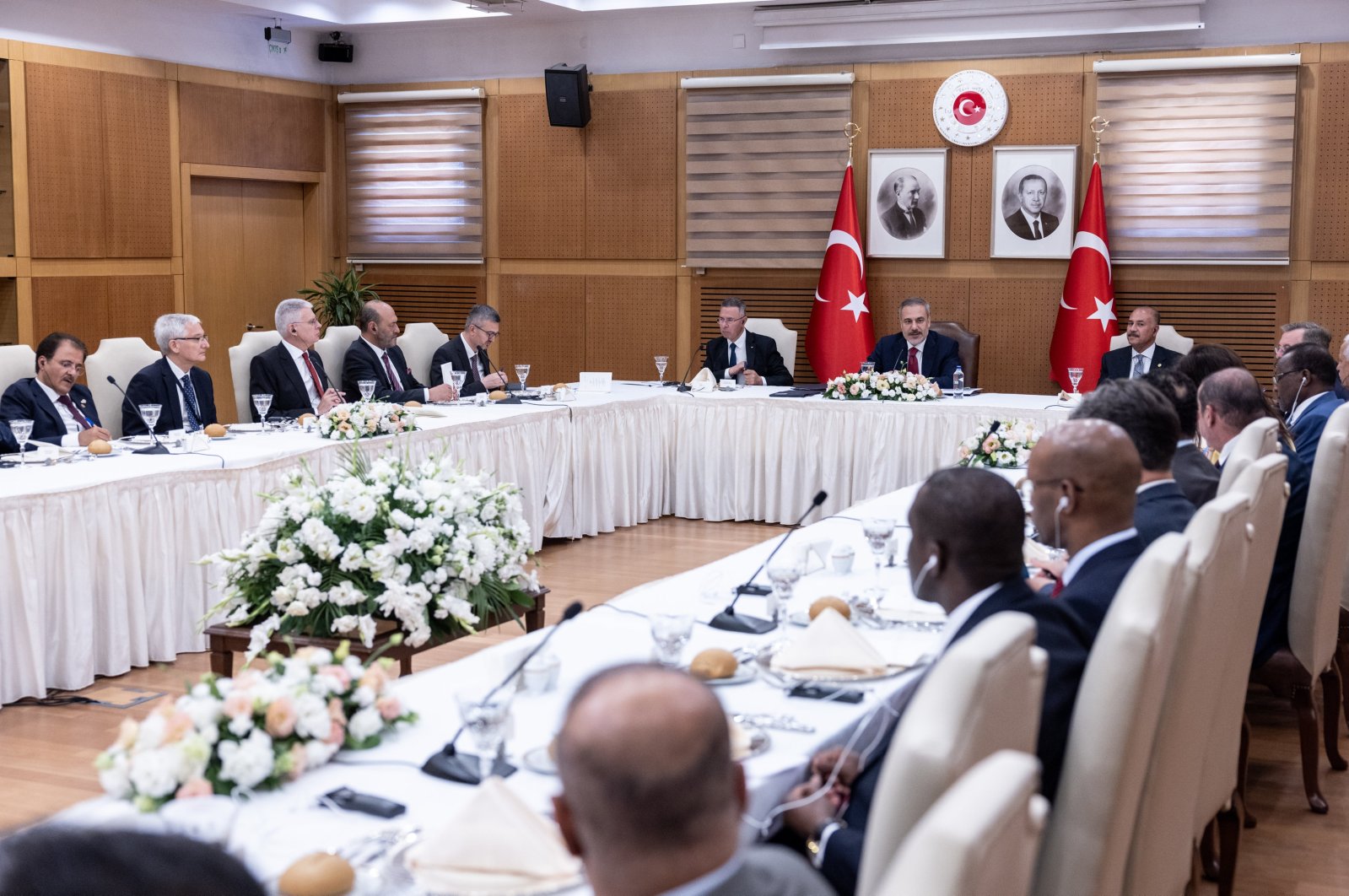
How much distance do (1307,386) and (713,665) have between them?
375 cm

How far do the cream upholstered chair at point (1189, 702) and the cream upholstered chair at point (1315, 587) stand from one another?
1236 mm

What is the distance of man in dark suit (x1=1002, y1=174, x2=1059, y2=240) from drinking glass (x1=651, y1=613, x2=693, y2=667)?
7.35 metres

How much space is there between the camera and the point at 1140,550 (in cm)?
291

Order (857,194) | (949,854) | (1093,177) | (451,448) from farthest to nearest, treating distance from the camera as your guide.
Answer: (857,194) < (1093,177) < (451,448) < (949,854)

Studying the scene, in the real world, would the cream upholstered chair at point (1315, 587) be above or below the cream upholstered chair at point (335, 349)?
below

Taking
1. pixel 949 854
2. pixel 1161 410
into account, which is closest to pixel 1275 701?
pixel 1161 410

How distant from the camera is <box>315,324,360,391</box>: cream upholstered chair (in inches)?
321

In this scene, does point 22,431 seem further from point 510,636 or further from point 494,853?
point 494,853

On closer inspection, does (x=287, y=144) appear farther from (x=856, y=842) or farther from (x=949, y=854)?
(x=949, y=854)

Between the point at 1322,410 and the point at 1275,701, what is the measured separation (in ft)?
3.59

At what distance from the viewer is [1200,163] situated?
9141mm

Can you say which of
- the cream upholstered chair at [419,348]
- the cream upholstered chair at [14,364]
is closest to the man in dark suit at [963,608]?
the cream upholstered chair at [14,364]

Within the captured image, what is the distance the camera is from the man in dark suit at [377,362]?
7.90 metres

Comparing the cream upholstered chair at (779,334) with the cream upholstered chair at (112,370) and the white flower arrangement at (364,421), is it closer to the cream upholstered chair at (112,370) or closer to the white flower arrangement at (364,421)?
the white flower arrangement at (364,421)
